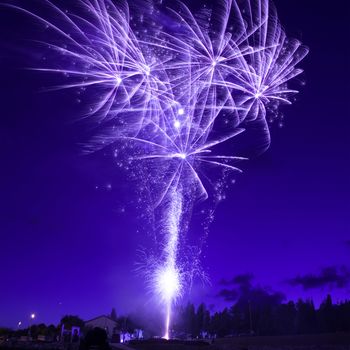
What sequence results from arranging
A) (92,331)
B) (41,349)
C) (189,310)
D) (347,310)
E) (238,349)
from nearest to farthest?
(92,331)
(238,349)
(41,349)
(347,310)
(189,310)

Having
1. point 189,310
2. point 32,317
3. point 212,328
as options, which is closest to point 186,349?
point 32,317

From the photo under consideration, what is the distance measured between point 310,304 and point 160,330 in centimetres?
5797

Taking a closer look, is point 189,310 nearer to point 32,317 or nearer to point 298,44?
point 32,317

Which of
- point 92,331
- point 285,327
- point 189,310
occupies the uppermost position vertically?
point 189,310

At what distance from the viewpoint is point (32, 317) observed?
87062 millimetres

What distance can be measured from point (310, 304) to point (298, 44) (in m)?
70.9

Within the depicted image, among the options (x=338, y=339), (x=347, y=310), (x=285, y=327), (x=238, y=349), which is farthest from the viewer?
(x=285, y=327)

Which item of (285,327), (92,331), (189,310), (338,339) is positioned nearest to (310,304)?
(285,327)

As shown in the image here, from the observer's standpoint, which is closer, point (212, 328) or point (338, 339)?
point (338, 339)

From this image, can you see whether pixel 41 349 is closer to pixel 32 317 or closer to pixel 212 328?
pixel 32 317

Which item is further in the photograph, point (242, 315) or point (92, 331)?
point (242, 315)

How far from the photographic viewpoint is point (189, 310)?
141 meters

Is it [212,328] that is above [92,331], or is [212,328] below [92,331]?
above

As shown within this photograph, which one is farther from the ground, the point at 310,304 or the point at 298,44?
the point at 298,44
